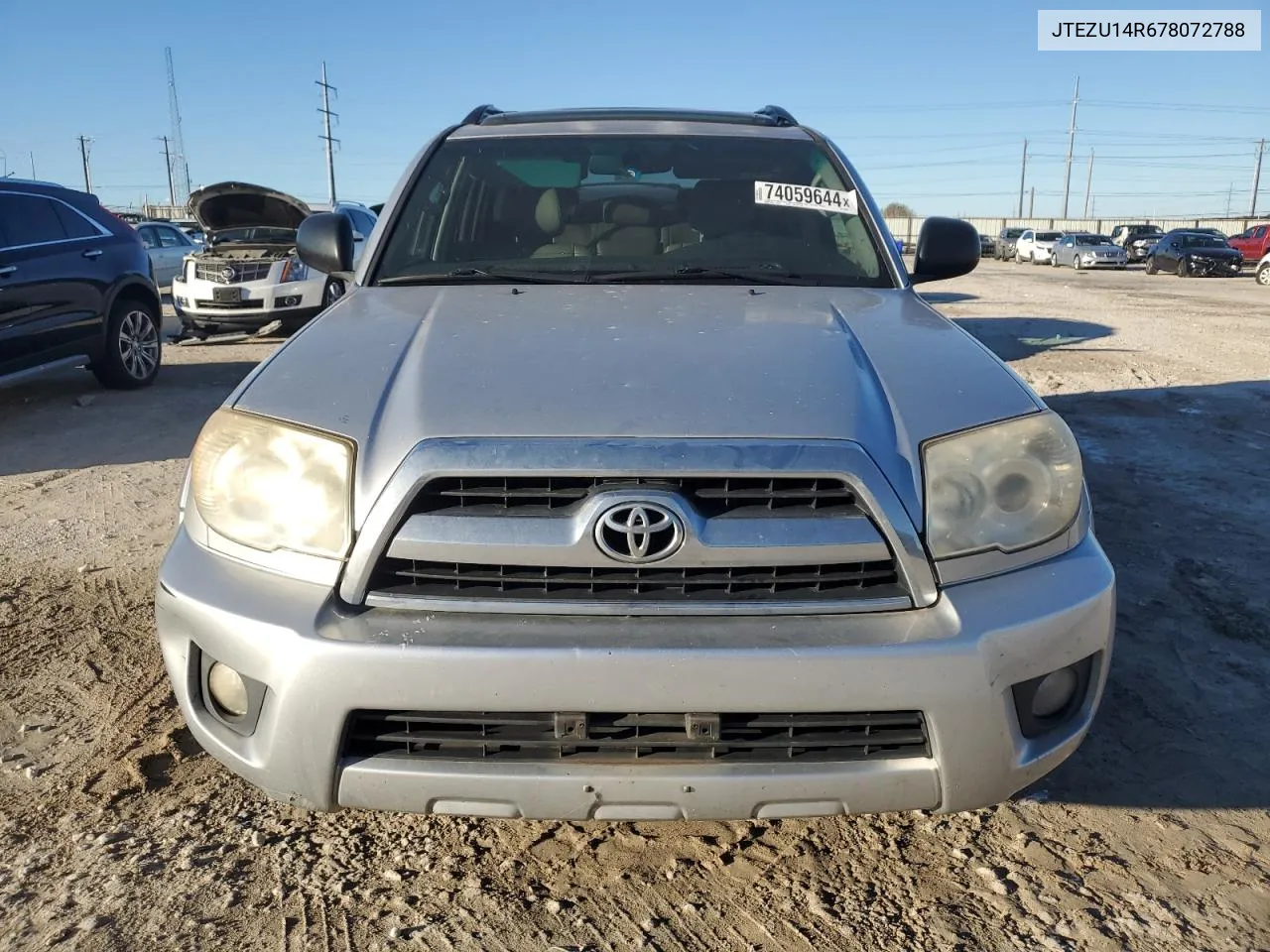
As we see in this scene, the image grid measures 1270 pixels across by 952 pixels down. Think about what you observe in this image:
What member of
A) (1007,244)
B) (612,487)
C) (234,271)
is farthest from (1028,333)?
(1007,244)

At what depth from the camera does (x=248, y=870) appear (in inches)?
86.6

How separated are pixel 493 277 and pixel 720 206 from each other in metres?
0.82

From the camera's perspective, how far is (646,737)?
1.84 metres

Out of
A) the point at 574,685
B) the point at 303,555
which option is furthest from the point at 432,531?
the point at 574,685

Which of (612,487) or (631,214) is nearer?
(612,487)

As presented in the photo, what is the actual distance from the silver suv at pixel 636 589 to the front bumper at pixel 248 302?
9263mm

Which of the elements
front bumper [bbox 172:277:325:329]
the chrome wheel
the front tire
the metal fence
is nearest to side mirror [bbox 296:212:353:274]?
the front tire

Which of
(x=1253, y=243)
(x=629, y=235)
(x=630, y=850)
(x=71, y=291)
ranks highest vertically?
(x=629, y=235)

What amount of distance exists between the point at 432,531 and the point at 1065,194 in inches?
3129

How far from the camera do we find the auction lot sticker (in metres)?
3.20

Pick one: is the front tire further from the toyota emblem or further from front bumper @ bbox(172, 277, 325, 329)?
the toyota emblem

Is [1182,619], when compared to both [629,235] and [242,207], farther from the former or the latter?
[242,207]

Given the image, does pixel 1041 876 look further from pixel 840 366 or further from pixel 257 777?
pixel 257 777

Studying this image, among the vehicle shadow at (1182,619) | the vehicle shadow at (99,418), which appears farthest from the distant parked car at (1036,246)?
the vehicle shadow at (99,418)
